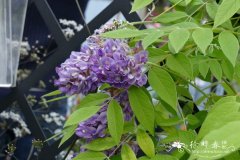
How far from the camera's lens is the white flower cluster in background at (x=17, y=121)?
1.60 meters

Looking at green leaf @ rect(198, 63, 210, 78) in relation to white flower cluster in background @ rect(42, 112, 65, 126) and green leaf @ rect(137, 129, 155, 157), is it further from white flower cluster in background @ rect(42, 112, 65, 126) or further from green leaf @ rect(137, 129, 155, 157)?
white flower cluster in background @ rect(42, 112, 65, 126)

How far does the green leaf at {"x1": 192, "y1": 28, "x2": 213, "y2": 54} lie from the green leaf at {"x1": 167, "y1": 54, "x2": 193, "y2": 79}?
0.07 m

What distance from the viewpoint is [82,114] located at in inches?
28.4

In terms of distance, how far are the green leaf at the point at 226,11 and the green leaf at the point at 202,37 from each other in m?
0.02

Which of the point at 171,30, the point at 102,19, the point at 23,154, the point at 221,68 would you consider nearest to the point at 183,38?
the point at 171,30

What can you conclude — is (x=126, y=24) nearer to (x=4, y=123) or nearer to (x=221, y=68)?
(x=221, y=68)

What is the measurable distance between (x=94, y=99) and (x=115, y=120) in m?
0.07

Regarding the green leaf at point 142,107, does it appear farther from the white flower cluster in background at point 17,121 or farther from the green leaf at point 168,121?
the white flower cluster in background at point 17,121

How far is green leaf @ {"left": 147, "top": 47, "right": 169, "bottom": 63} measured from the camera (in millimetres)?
774

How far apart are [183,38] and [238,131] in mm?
258

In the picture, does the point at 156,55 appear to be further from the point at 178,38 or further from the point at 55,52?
the point at 55,52

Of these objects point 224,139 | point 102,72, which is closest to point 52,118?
point 102,72

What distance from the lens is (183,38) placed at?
2.21 ft

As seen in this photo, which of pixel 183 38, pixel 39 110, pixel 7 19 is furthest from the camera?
pixel 39 110
